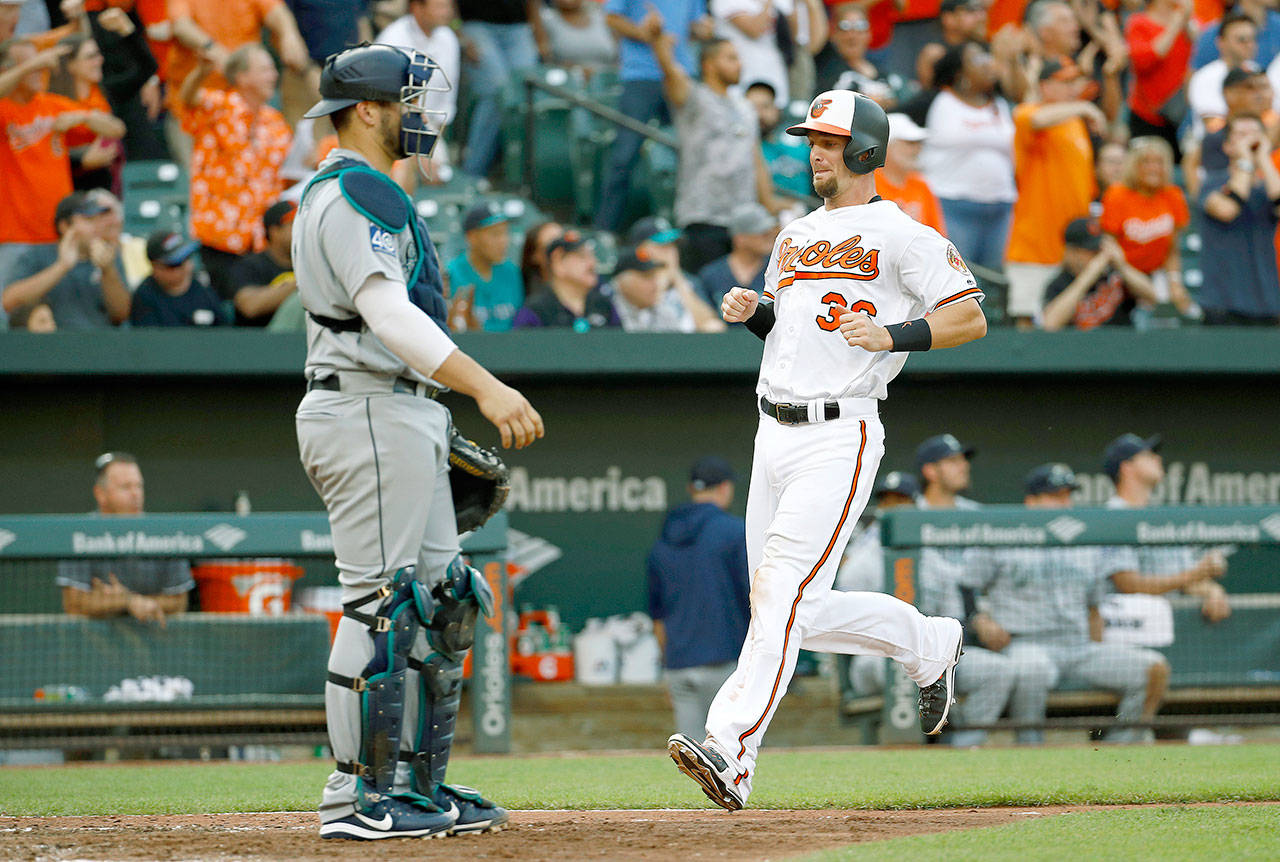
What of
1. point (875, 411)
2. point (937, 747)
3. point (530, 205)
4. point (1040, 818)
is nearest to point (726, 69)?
point (530, 205)

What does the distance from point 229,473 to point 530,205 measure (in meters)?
2.77

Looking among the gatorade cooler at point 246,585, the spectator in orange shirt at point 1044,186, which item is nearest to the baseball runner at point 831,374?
the gatorade cooler at point 246,585

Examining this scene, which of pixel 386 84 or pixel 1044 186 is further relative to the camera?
pixel 1044 186

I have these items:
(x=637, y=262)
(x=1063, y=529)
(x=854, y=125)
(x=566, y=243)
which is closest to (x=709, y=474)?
(x=637, y=262)

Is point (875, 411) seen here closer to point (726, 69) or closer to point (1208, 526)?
point (1208, 526)

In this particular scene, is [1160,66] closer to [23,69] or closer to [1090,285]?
[1090,285]

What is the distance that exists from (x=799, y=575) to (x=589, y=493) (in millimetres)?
5030

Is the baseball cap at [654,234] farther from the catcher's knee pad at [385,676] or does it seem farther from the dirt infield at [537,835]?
the catcher's knee pad at [385,676]

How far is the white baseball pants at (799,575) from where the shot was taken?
3.93m

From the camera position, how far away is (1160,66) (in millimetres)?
11109

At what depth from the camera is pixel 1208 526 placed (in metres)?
7.35

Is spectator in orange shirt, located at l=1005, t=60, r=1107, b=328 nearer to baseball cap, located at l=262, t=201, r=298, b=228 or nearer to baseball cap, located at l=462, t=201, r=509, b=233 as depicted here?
baseball cap, located at l=462, t=201, r=509, b=233

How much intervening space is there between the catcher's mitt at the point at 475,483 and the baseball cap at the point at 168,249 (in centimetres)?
454

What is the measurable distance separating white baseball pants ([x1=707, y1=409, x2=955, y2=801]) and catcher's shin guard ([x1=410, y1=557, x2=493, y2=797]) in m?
0.67
